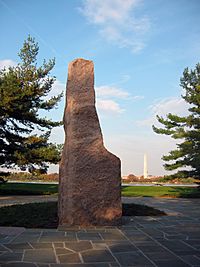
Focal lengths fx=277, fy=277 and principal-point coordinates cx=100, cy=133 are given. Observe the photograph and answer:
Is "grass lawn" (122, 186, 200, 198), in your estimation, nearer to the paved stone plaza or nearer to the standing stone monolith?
the standing stone monolith

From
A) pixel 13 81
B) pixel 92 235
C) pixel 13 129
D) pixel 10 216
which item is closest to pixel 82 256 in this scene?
pixel 92 235

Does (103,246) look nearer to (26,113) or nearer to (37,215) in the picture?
(37,215)

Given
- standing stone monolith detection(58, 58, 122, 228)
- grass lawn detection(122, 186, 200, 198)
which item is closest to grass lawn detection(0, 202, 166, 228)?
standing stone monolith detection(58, 58, 122, 228)

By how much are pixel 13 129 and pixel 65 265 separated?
1464cm

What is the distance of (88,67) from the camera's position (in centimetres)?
679

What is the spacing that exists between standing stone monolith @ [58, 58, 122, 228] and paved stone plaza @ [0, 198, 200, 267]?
0.41 m

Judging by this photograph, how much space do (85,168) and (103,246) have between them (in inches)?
85.2

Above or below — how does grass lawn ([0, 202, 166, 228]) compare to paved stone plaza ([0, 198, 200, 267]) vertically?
above

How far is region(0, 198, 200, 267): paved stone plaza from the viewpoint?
Result: 141 inches

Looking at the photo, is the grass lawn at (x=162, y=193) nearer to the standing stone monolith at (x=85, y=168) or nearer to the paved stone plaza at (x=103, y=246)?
the standing stone monolith at (x=85, y=168)

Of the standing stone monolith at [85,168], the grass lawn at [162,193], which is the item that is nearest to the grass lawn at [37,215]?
the standing stone monolith at [85,168]

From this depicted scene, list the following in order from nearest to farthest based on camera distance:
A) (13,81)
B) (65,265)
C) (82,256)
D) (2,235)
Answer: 1. (65,265)
2. (82,256)
3. (2,235)
4. (13,81)

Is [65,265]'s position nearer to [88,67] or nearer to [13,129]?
[88,67]

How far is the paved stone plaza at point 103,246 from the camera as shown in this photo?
11.7 ft
